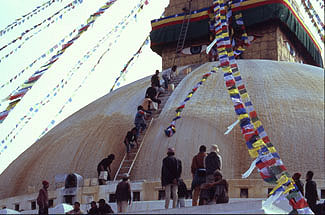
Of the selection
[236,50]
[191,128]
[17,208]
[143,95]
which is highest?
[236,50]

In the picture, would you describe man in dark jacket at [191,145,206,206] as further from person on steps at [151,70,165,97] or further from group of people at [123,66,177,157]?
person on steps at [151,70,165,97]

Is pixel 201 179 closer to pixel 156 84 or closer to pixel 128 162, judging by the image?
pixel 128 162

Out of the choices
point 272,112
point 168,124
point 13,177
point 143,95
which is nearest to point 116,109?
point 143,95

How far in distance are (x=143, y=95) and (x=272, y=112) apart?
12.6 ft

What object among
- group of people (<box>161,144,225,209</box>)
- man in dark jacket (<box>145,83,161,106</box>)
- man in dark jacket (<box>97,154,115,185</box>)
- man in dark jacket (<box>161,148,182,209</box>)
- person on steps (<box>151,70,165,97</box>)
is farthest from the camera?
person on steps (<box>151,70,165,97</box>)

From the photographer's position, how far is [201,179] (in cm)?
968

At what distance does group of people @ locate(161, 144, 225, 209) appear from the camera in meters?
8.89

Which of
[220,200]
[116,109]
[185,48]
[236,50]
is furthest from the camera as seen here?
[185,48]

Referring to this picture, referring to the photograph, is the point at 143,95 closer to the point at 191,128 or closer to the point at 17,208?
the point at 191,128

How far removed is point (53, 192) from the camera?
12.9 metres

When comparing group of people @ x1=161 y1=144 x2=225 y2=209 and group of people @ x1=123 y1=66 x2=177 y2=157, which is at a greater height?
group of people @ x1=123 y1=66 x2=177 y2=157

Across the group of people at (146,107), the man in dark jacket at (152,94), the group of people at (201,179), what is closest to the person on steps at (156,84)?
the group of people at (146,107)

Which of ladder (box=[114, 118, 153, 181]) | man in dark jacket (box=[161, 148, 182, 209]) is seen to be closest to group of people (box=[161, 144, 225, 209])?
man in dark jacket (box=[161, 148, 182, 209])

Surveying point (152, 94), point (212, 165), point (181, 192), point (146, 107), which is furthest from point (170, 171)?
point (152, 94)
